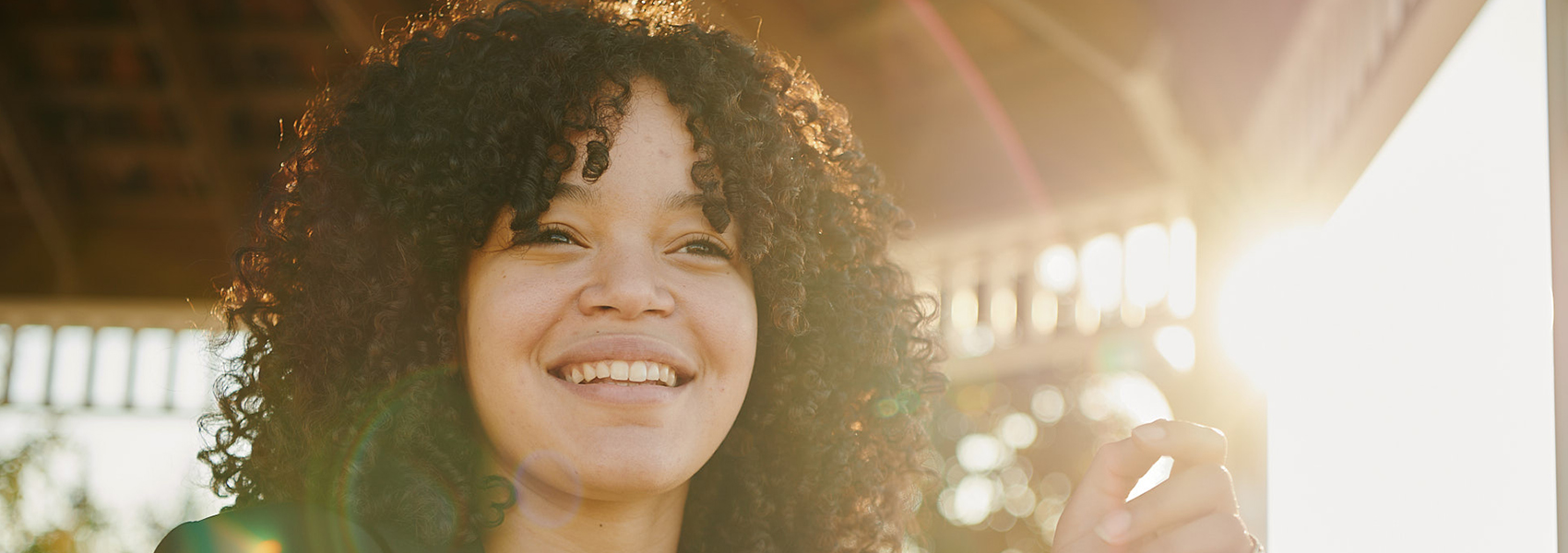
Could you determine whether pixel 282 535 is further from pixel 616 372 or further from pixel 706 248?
pixel 706 248

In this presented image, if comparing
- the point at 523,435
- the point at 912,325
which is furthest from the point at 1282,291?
the point at 523,435

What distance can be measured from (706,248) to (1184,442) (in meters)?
0.55

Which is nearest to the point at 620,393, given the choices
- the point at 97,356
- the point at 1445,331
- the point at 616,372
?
the point at 616,372

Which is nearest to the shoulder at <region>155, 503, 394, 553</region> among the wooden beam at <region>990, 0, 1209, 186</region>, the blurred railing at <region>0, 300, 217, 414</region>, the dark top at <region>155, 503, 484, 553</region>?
the dark top at <region>155, 503, 484, 553</region>

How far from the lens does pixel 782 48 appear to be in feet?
19.0

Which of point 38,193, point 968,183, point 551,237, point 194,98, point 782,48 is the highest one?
point 194,98

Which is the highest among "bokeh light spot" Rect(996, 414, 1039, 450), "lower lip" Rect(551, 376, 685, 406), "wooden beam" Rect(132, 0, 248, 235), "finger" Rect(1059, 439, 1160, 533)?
"wooden beam" Rect(132, 0, 248, 235)

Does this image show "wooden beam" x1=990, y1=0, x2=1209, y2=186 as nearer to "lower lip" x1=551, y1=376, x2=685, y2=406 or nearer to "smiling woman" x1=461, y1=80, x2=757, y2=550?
"smiling woman" x1=461, y1=80, x2=757, y2=550

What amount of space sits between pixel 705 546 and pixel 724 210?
481mm

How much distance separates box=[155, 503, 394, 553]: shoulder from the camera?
116 cm

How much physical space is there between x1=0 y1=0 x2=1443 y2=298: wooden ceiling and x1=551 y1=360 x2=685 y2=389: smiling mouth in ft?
8.66

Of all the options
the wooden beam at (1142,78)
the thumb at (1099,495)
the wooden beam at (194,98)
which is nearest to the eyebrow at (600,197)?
the thumb at (1099,495)

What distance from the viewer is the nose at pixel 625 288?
1251 millimetres

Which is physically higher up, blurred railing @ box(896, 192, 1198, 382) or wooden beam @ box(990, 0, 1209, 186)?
wooden beam @ box(990, 0, 1209, 186)
